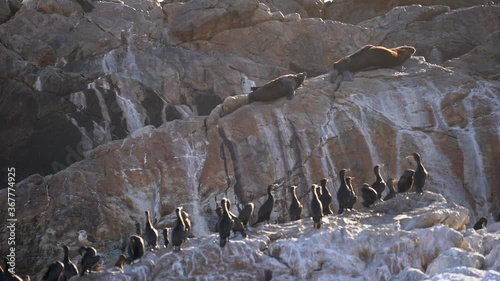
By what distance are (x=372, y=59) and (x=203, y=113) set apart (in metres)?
6.83

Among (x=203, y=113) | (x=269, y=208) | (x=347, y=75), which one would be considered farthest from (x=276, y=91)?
(x=269, y=208)

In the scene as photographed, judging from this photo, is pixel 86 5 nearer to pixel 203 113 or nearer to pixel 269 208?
pixel 203 113

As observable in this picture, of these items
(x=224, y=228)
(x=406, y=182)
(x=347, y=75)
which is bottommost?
Answer: (x=224, y=228)

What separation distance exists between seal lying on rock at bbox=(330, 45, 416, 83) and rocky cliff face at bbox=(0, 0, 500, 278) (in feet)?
1.88

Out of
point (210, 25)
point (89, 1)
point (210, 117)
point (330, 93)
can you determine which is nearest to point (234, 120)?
point (210, 117)

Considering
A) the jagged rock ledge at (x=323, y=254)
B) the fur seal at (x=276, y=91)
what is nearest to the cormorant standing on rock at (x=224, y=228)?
the jagged rock ledge at (x=323, y=254)

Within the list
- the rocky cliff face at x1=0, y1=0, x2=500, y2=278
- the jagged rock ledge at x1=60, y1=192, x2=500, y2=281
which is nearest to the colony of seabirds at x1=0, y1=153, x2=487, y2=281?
the jagged rock ledge at x1=60, y1=192, x2=500, y2=281

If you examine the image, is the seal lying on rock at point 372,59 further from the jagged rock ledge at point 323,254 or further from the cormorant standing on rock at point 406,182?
the jagged rock ledge at point 323,254

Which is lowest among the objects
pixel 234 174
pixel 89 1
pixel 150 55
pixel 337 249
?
pixel 337 249

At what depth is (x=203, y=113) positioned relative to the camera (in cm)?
3784

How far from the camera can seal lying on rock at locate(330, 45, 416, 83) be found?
35406 millimetres

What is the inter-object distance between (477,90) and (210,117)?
9.05 m

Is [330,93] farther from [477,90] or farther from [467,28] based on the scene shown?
[467,28]

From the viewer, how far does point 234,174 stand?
31.2 m
